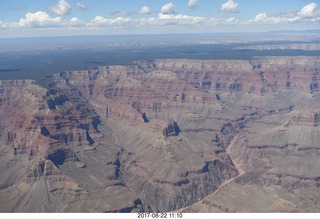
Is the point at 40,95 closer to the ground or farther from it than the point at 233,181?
farther from it

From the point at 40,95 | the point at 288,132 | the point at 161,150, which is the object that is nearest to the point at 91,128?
the point at 40,95

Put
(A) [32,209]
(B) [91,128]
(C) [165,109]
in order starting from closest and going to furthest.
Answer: (A) [32,209], (B) [91,128], (C) [165,109]

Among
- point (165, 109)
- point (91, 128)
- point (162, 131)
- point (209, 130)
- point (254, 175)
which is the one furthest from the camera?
point (165, 109)

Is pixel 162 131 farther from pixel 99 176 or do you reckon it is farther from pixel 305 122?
pixel 305 122

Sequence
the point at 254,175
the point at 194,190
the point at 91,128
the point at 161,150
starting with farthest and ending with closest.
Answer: the point at 91,128 → the point at 161,150 → the point at 254,175 → the point at 194,190

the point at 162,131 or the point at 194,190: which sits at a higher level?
the point at 162,131

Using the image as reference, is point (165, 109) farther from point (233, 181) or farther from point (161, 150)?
point (233, 181)

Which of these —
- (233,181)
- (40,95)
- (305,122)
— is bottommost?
(233,181)

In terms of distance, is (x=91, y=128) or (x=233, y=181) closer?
(x=233, y=181)

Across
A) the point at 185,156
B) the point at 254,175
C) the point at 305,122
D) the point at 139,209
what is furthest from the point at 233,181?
the point at 305,122
